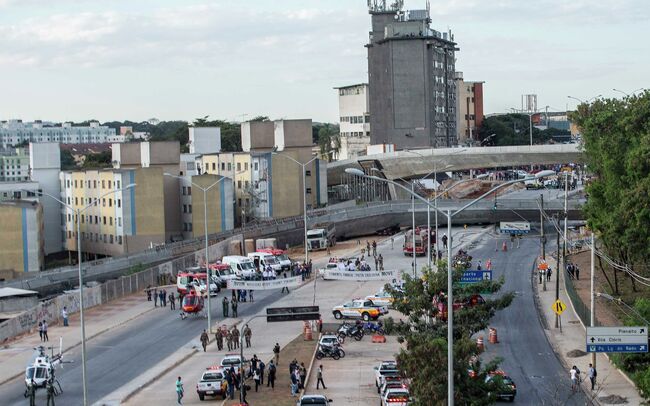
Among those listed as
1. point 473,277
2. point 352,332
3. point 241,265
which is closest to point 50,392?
point 352,332

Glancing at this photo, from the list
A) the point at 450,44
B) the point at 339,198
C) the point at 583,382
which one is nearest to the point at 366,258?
the point at 583,382

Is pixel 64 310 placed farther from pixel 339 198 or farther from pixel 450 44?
pixel 450 44

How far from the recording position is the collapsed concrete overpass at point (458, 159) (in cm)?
13512

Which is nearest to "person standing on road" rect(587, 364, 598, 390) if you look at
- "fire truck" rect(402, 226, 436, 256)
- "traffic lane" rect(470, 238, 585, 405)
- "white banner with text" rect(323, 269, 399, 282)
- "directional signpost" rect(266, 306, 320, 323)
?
"traffic lane" rect(470, 238, 585, 405)

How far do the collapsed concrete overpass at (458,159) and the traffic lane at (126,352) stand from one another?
2814 inches

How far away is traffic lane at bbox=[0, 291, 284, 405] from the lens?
153 ft

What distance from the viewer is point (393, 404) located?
39.9 meters

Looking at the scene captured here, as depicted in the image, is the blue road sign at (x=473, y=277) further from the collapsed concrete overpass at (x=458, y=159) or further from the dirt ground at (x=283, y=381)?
the collapsed concrete overpass at (x=458, y=159)

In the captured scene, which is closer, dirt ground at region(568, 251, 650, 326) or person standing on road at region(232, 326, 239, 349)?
person standing on road at region(232, 326, 239, 349)

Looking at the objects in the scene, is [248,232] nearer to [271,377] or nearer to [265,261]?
[265,261]

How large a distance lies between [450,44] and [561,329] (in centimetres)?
13294

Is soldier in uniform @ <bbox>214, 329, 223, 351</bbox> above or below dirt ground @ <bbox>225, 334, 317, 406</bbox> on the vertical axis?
above

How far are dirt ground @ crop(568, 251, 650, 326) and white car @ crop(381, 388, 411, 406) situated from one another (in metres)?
17.9

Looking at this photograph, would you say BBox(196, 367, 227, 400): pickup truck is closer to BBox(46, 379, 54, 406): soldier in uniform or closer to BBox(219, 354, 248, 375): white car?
BBox(219, 354, 248, 375): white car
